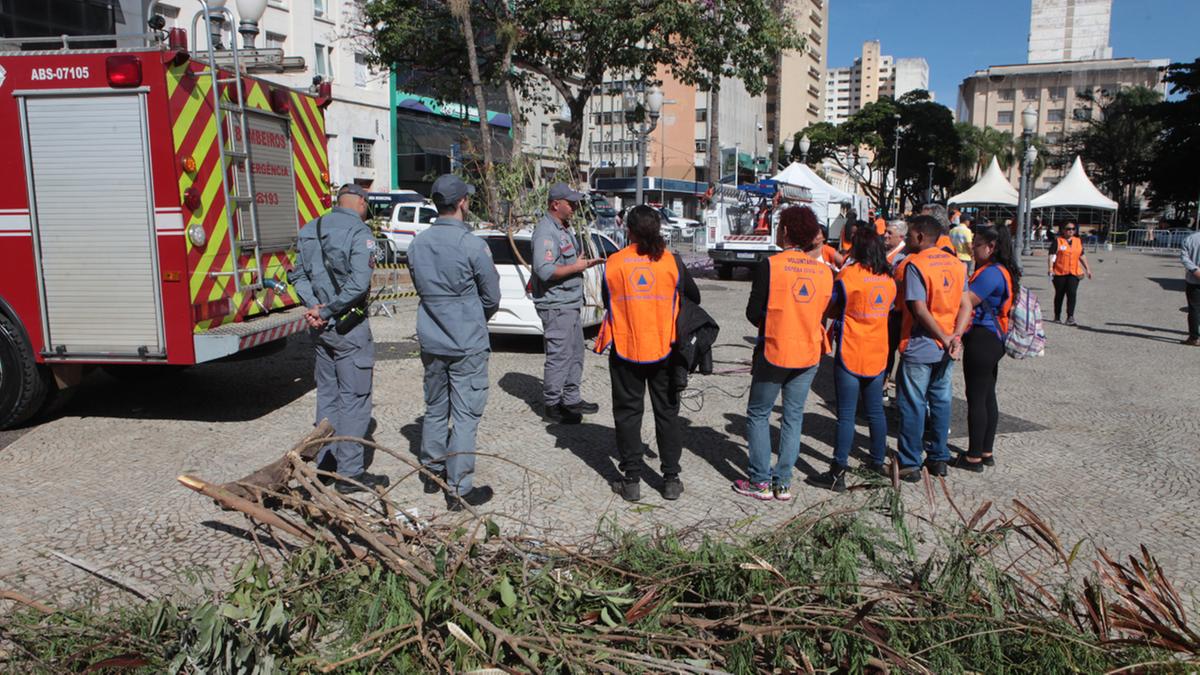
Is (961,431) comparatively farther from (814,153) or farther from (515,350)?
(814,153)

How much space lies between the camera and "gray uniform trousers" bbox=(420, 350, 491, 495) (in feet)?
16.2

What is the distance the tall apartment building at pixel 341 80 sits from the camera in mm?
31000

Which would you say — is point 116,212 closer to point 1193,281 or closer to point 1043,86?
point 1193,281

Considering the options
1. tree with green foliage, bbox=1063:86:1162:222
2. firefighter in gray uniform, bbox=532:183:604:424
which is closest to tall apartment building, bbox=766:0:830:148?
tree with green foliage, bbox=1063:86:1162:222

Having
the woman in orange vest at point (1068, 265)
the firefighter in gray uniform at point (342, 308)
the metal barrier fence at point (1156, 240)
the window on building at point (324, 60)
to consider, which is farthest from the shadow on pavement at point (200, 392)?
the metal barrier fence at point (1156, 240)

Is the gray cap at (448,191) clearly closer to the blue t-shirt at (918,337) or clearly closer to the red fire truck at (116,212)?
the red fire truck at (116,212)

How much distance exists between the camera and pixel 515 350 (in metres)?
10.3

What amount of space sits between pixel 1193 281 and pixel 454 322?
1051cm

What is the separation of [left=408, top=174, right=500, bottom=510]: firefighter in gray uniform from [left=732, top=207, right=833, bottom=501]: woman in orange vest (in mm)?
1572

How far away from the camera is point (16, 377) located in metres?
6.29

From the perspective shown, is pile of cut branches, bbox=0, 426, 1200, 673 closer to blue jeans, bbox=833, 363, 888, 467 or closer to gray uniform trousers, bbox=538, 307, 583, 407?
blue jeans, bbox=833, 363, 888, 467

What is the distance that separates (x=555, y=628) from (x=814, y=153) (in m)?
68.4

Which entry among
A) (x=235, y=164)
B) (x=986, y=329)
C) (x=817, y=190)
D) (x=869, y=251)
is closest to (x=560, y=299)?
(x=869, y=251)

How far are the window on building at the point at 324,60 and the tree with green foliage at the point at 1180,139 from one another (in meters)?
40.7
